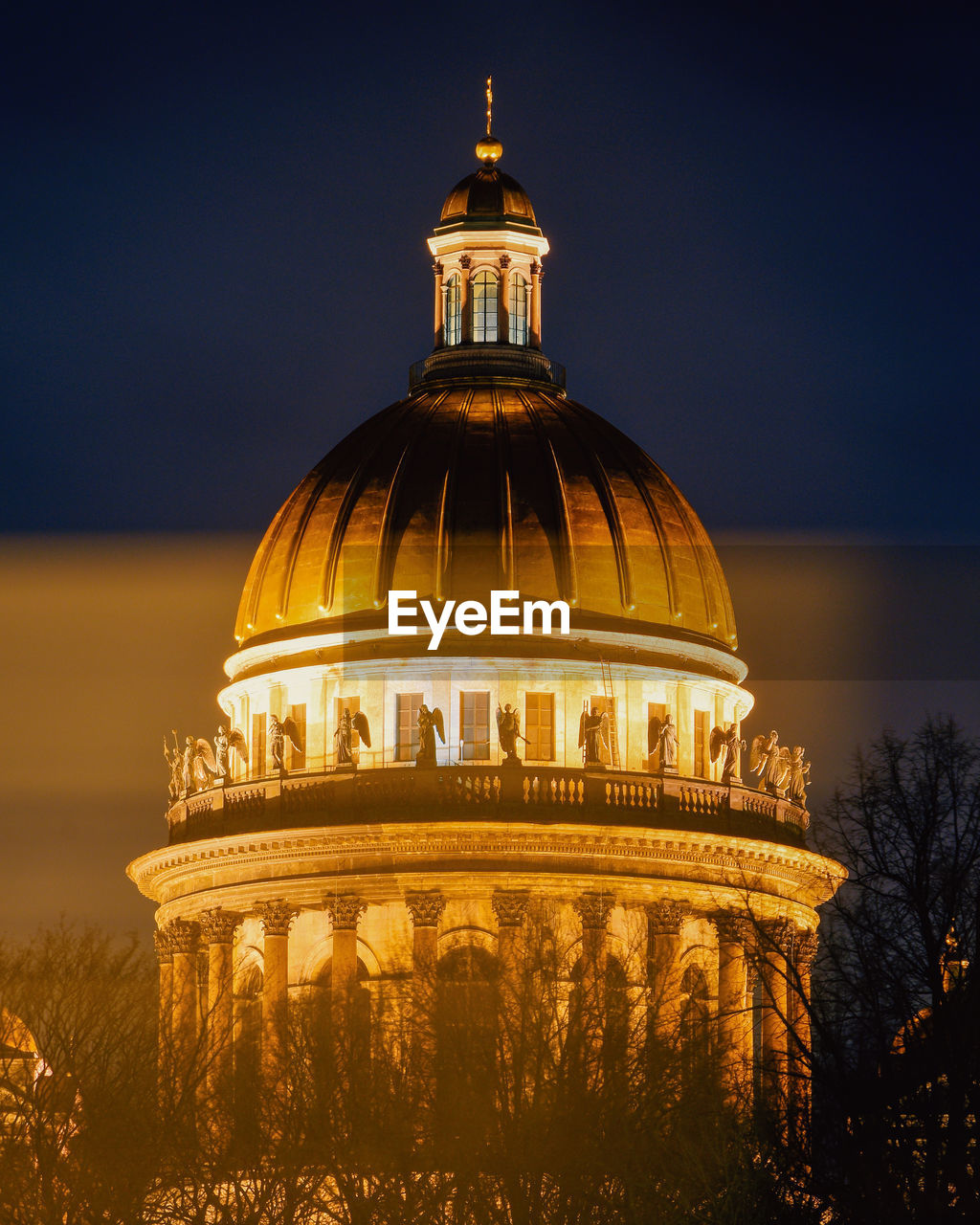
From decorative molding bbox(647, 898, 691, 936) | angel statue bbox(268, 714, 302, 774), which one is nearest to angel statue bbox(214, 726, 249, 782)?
angel statue bbox(268, 714, 302, 774)

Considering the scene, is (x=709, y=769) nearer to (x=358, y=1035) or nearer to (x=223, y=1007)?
(x=223, y=1007)

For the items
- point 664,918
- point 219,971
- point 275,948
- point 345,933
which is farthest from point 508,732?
point 219,971

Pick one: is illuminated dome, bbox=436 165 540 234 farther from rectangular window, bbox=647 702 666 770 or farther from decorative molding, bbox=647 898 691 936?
decorative molding, bbox=647 898 691 936

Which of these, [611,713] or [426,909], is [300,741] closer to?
[426,909]

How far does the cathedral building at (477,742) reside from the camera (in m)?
97.4

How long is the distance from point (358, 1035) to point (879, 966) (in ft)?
59.1

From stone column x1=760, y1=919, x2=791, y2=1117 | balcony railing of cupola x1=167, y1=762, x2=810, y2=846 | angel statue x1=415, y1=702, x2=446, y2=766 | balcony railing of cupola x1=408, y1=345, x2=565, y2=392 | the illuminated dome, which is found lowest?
stone column x1=760, y1=919, x2=791, y2=1117

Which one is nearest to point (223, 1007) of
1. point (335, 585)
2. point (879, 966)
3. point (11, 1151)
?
point (335, 585)

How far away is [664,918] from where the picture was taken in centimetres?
9800

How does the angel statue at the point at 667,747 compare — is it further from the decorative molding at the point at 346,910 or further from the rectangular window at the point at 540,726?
the decorative molding at the point at 346,910

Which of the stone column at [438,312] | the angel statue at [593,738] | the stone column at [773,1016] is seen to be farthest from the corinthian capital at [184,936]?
the stone column at [438,312]

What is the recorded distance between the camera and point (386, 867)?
9762cm

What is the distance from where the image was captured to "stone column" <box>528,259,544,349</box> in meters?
108

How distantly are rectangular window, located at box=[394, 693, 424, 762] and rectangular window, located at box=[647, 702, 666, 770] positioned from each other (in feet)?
20.7
